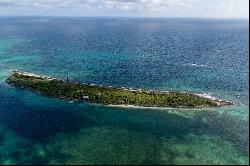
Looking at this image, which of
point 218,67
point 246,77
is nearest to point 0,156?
point 246,77

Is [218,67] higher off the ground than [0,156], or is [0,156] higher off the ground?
[218,67]

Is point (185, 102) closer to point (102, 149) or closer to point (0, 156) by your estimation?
point (102, 149)

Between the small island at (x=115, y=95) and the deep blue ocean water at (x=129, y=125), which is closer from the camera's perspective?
the deep blue ocean water at (x=129, y=125)

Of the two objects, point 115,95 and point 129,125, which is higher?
point 115,95

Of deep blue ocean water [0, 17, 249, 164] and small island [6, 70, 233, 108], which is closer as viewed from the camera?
deep blue ocean water [0, 17, 249, 164]

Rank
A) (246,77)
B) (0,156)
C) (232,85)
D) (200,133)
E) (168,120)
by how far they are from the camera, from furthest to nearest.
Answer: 1. (246,77)
2. (232,85)
3. (168,120)
4. (200,133)
5. (0,156)

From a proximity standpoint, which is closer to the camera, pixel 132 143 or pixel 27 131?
pixel 132 143

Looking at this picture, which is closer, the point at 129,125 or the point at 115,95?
the point at 129,125

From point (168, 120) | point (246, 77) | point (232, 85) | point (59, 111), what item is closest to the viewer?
point (168, 120)
